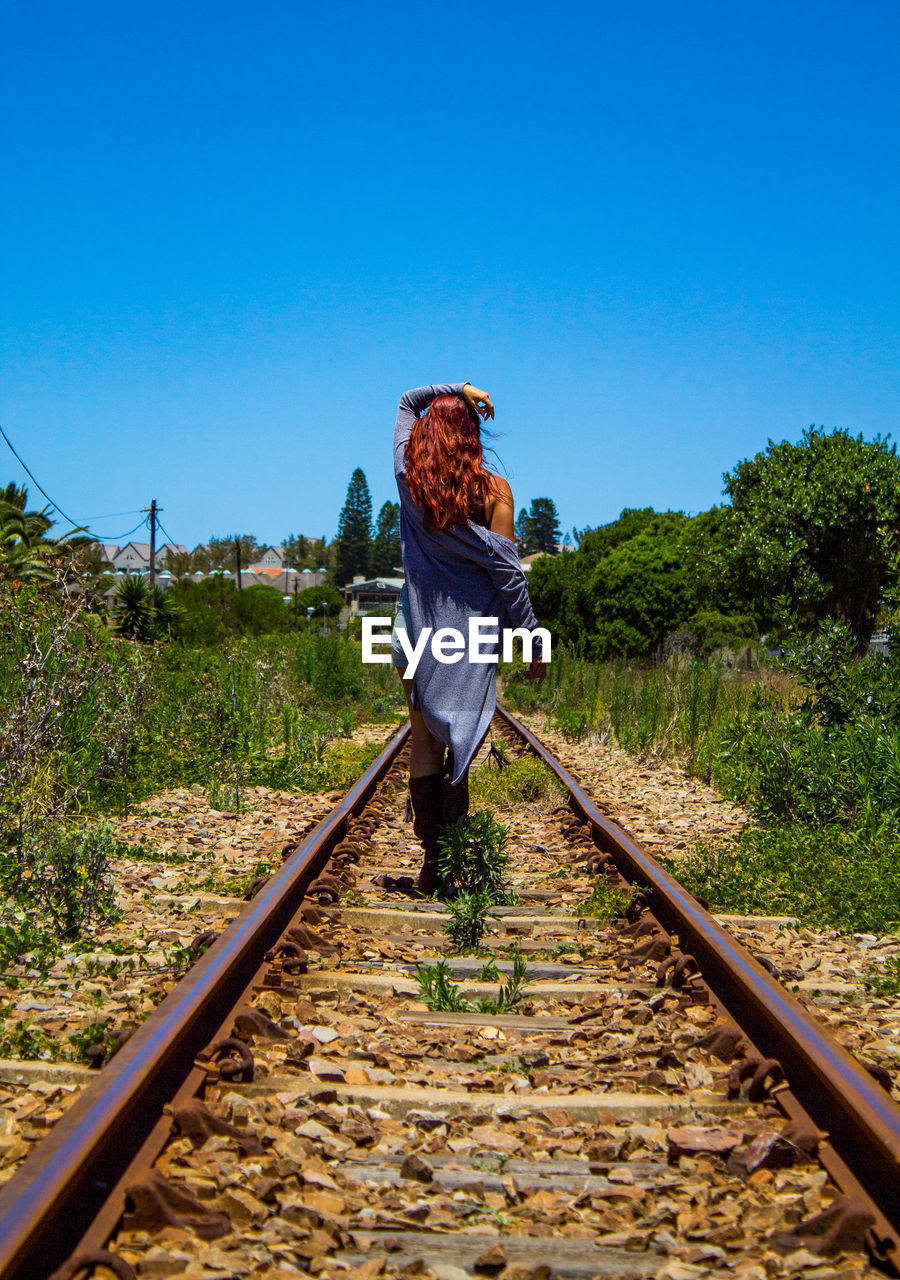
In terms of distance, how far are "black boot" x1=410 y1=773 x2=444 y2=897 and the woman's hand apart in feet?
5.10

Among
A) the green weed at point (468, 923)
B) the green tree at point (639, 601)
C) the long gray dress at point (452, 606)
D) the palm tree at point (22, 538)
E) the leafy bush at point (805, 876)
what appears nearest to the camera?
the green weed at point (468, 923)

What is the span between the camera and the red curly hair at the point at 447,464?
455 cm

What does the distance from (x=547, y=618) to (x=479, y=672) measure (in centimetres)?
3747

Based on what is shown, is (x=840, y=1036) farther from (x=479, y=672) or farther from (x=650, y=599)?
(x=650, y=599)

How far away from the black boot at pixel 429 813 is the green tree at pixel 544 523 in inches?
6410

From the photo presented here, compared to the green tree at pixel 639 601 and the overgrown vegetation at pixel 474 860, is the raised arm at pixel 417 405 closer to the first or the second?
the overgrown vegetation at pixel 474 860

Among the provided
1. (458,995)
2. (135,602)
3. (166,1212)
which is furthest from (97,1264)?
(135,602)

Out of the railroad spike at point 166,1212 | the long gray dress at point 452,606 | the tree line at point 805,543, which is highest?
the tree line at point 805,543

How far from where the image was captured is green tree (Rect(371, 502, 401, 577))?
529 feet

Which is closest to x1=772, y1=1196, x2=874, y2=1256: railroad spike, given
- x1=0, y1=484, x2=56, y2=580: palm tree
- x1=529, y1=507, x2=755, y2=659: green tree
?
x1=0, y1=484, x2=56, y2=580: palm tree

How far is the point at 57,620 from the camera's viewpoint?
7453 mm

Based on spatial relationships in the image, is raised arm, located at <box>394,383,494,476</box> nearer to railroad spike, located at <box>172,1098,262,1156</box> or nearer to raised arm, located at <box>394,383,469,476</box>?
raised arm, located at <box>394,383,469,476</box>

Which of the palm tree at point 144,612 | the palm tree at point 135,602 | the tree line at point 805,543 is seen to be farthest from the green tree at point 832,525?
the palm tree at point 135,602

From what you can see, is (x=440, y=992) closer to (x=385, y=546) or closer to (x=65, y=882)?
(x=65, y=882)
